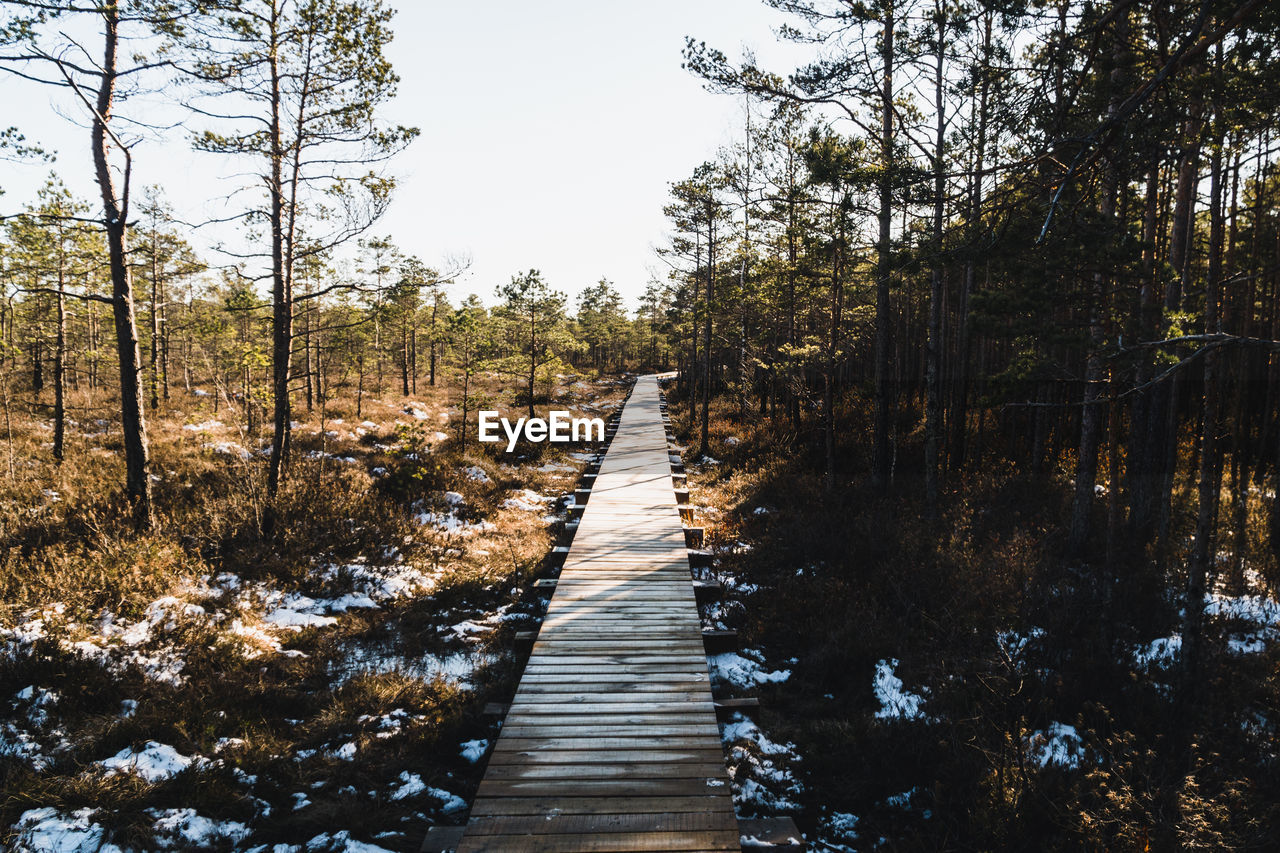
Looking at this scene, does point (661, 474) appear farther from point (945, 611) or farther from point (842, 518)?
point (945, 611)

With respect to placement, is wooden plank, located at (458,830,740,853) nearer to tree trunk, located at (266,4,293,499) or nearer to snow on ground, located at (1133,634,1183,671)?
snow on ground, located at (1133,634,1183,671)

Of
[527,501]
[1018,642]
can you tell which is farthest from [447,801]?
[527,501]

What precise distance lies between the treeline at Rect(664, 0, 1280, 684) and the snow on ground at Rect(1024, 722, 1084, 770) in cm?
200

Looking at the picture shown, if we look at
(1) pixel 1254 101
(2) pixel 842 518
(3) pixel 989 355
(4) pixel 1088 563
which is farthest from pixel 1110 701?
(3) pixel 989 355

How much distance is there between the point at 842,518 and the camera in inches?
415

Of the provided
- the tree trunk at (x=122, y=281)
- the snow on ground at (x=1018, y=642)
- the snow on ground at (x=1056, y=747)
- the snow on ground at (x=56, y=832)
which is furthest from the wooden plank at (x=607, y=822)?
the tree trunk at (x=122, y=281)

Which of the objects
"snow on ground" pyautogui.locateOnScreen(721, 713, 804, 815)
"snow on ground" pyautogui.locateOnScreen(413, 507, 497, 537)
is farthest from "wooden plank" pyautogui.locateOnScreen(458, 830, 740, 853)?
"snow on ground" pyautogui.locateOnScreen(413, 507, 497, 537)

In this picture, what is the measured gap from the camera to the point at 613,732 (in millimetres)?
4797

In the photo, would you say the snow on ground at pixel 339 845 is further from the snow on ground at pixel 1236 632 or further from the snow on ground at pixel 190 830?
the snow on ground at pixel 1236 632

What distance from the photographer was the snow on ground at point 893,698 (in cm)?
547

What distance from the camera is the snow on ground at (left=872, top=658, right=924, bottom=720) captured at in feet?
18.0

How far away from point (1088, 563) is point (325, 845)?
10.5 metres

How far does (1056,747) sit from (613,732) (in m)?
4.00

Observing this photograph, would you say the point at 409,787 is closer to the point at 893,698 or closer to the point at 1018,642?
the point at 893,698
